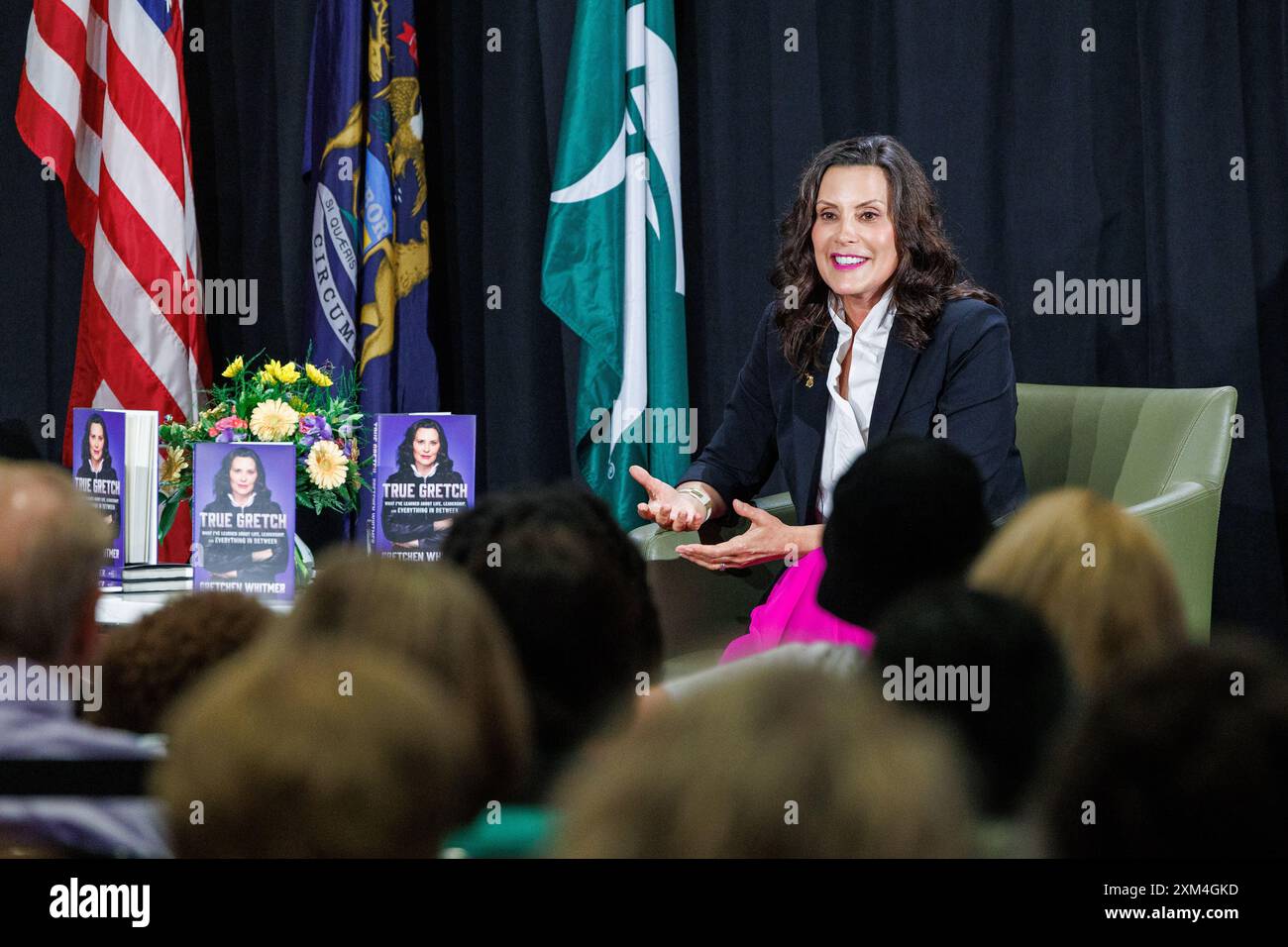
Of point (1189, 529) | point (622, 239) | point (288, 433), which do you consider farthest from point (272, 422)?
point (1189, 529)

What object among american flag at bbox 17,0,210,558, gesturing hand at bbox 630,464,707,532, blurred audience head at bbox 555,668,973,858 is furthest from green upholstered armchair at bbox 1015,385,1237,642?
american flag at bbox 17,0,210,558

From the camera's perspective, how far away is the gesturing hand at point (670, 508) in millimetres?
2824

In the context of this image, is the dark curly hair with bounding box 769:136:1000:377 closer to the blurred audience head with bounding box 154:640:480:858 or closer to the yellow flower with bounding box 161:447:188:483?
the yellow flower with bounding box 161:447:188:483

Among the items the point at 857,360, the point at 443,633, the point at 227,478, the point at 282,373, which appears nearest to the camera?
the point at 443,633

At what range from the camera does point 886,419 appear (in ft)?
9.34

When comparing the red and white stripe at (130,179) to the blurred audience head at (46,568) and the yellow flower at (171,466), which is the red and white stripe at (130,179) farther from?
the blurred audience head at (46,568)

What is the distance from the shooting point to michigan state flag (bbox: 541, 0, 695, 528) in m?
3.73

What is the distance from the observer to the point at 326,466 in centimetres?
261

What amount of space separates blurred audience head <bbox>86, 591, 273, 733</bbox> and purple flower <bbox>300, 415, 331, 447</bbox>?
4.42ft

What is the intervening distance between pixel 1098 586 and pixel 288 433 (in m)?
1.78

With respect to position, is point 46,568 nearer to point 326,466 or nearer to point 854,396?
point 326,466

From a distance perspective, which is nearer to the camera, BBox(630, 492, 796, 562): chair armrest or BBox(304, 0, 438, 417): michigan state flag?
BBox(630, 492, 796, 562): chair armrest

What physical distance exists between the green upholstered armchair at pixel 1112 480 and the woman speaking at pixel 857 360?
113 mm
